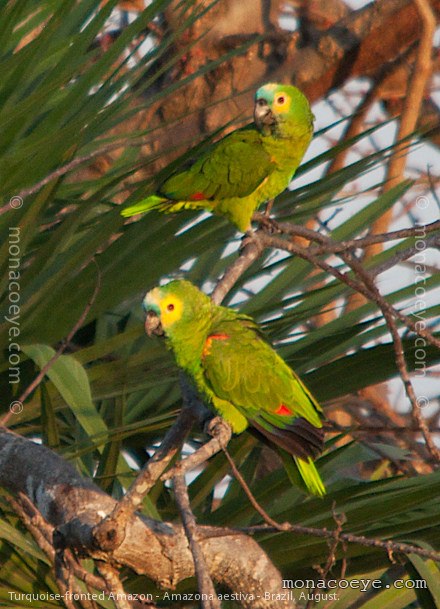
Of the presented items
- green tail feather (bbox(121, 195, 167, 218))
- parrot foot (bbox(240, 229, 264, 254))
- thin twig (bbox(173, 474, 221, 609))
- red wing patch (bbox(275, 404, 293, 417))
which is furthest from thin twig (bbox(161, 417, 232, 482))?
green tail feather (bbox(121, 195, 167, 218))

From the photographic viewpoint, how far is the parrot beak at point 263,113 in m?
2.60

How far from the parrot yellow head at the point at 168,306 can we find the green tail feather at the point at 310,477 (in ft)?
1.39

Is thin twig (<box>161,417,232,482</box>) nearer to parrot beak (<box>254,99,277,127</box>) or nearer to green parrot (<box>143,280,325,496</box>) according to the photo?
green parrot (<box>143,280,325,496</box>)

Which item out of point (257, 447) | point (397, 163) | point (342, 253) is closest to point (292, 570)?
point (257, 447)

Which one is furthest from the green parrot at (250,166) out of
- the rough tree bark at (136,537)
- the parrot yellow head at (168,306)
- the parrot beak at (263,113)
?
the rough tree bark at (136,537)

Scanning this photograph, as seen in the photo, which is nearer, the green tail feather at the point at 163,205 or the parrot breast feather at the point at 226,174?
the green tail feather at the point at 163,205

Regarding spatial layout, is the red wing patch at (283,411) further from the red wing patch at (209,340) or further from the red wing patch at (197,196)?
the red wing patch at (197,196)

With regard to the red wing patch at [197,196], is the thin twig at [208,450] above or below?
below

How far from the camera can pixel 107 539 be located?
4.69 feet

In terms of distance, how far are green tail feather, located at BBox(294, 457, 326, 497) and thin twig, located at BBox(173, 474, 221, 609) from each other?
0.57 m

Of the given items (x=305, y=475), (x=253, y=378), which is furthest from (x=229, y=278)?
(x=305, y=475)

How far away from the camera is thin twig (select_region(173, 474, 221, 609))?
120cm

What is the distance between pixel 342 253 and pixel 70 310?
0.66 m

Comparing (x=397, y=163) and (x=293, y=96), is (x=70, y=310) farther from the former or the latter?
(x=397, y=163)
